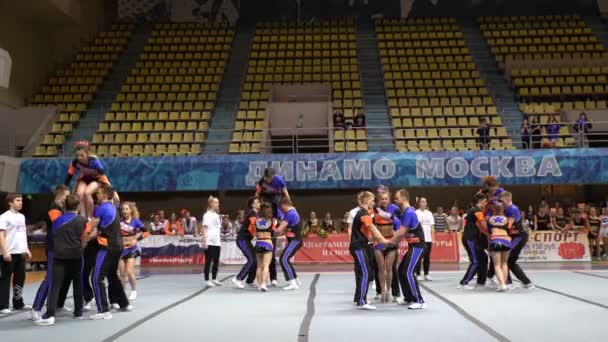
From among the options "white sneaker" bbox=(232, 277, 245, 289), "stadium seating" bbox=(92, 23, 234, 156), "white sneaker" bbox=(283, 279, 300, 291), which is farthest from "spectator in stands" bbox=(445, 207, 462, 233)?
"white sneaker" bbox=(232, 277, 245, 289)

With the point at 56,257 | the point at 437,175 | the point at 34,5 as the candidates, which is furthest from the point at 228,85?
the point at 56,257

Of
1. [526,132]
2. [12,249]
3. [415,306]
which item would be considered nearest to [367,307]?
[415,306]

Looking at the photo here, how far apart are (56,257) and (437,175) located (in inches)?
619

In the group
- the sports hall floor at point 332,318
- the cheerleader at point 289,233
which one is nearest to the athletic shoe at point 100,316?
the sports hall floor at point 332,318

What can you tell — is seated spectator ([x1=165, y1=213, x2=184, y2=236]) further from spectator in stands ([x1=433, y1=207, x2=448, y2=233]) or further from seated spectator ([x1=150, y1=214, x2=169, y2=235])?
spectator in stands ([x1=433, y1=207, x2=448, y2=233])

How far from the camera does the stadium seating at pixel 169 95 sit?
23656 millimetres

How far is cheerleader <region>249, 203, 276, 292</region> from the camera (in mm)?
11203

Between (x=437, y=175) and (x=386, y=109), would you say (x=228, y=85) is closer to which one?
(x=386, y=109)

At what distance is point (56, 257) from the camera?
7520 mm

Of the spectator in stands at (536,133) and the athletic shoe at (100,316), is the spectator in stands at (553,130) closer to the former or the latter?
the spectator in stands at (536,133)

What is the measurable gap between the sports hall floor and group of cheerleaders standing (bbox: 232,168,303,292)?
1.39ft

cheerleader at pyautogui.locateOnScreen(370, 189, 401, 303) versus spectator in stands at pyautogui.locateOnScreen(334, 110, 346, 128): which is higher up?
spectator in stands at pyautogui.locateOnScreen(334, 110, 346, 128)

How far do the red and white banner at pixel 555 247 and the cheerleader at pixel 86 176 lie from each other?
13.4 meters

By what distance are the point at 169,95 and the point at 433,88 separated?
37.2 ft
